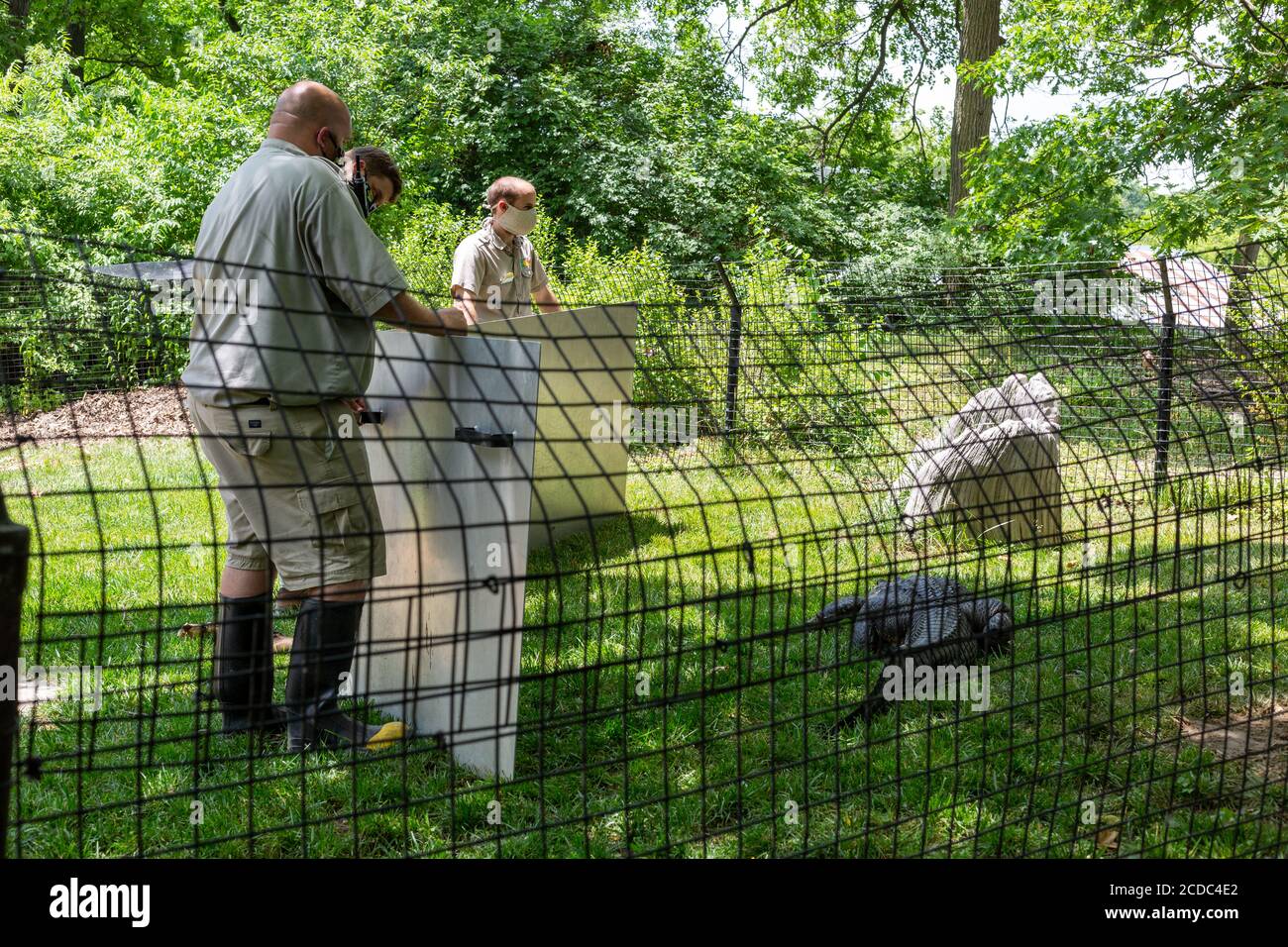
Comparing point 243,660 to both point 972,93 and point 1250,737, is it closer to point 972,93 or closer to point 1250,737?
point 1250,737

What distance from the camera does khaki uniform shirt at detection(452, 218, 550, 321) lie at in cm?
548

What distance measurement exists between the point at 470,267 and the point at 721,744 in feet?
9.59

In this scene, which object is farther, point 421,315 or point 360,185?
point 360,185

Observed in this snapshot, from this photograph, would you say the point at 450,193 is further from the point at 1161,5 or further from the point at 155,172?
the point at 1161,5

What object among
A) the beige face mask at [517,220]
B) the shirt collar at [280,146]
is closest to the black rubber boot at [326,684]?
the shirt collar at [280,146]

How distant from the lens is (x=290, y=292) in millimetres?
3248

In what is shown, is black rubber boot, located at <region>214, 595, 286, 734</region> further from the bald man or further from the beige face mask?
the beige face mask

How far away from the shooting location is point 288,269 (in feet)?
10.3

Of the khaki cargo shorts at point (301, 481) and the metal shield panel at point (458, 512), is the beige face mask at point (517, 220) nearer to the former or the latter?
the metal shield panel at point (458, 512)

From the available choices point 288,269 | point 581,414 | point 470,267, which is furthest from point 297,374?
point 581,414

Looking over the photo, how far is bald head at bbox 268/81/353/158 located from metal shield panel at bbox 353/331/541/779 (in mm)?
643

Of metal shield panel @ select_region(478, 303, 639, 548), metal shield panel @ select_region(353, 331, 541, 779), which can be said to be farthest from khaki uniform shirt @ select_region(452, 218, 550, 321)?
metal shield panel @ select_region(353, 331, 541, 779)

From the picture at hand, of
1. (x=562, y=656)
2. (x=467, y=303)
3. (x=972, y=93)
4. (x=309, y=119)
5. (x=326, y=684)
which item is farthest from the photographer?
(x=972, y=93)
